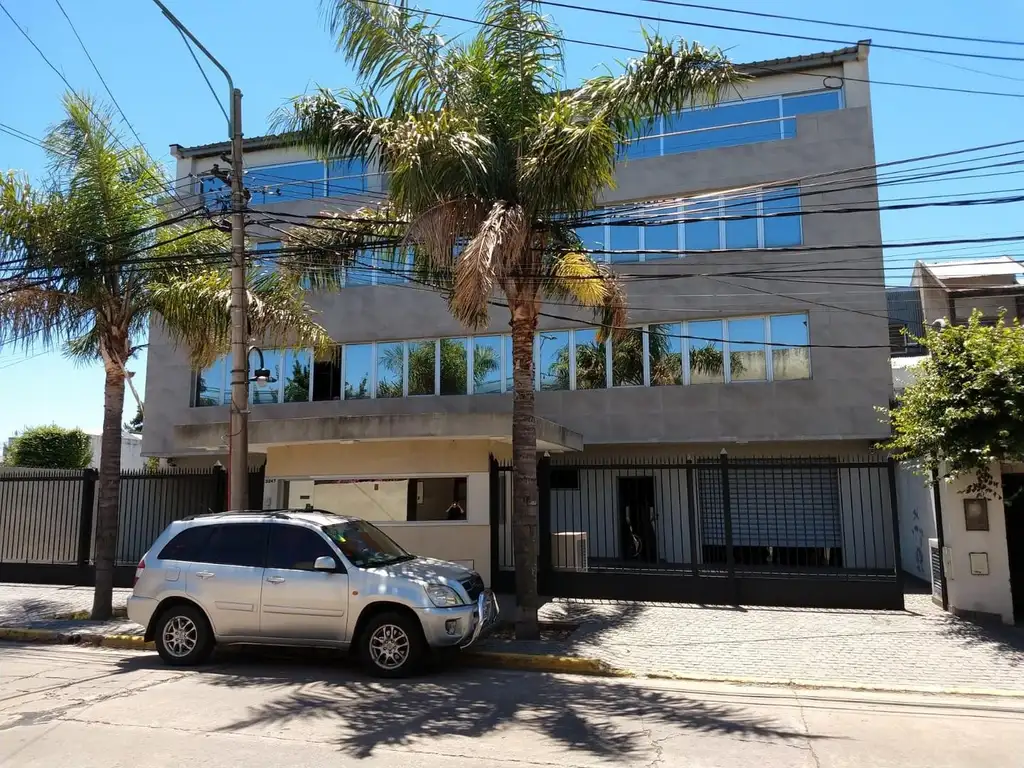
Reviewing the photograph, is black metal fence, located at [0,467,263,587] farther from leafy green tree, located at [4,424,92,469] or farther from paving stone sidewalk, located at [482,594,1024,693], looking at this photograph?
leafy green tree, located at [4,424,92,469]

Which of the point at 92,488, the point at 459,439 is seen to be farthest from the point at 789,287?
the point at 92,488

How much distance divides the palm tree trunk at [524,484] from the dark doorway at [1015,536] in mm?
6940

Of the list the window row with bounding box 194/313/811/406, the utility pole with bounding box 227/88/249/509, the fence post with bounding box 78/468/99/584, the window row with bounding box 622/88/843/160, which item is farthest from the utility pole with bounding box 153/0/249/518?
the window row with bounding box 622/88/843/160

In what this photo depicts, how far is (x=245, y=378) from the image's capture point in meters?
11.3

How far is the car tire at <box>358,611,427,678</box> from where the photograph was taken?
27.0 ft

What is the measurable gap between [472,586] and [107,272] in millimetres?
7716

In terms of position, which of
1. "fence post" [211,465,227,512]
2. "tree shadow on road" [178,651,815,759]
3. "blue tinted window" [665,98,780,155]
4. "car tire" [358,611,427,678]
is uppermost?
"blue tinted window" [665,98,780,155]

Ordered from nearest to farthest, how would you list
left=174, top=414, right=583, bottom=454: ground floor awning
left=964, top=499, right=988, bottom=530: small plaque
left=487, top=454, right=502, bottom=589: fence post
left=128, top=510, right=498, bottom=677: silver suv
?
left=128, top=510, right=498, bottom=677: silver suv → left=964, top=499, right=988, bottom=530: small plaque → left=174, top=414, right=583, bottom=454: ground floor awning → left=487, top=454, right=502, bottom=589: fence post

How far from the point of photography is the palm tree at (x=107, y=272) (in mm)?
11875

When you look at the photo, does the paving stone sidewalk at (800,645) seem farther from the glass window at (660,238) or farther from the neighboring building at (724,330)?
the glass window at (660,238)

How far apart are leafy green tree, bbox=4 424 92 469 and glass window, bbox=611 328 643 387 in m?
21.3

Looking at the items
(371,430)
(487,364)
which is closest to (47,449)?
(487,364)

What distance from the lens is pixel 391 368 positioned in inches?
829

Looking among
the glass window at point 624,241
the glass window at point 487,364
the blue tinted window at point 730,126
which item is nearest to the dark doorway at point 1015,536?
the glass window at point 624,241
